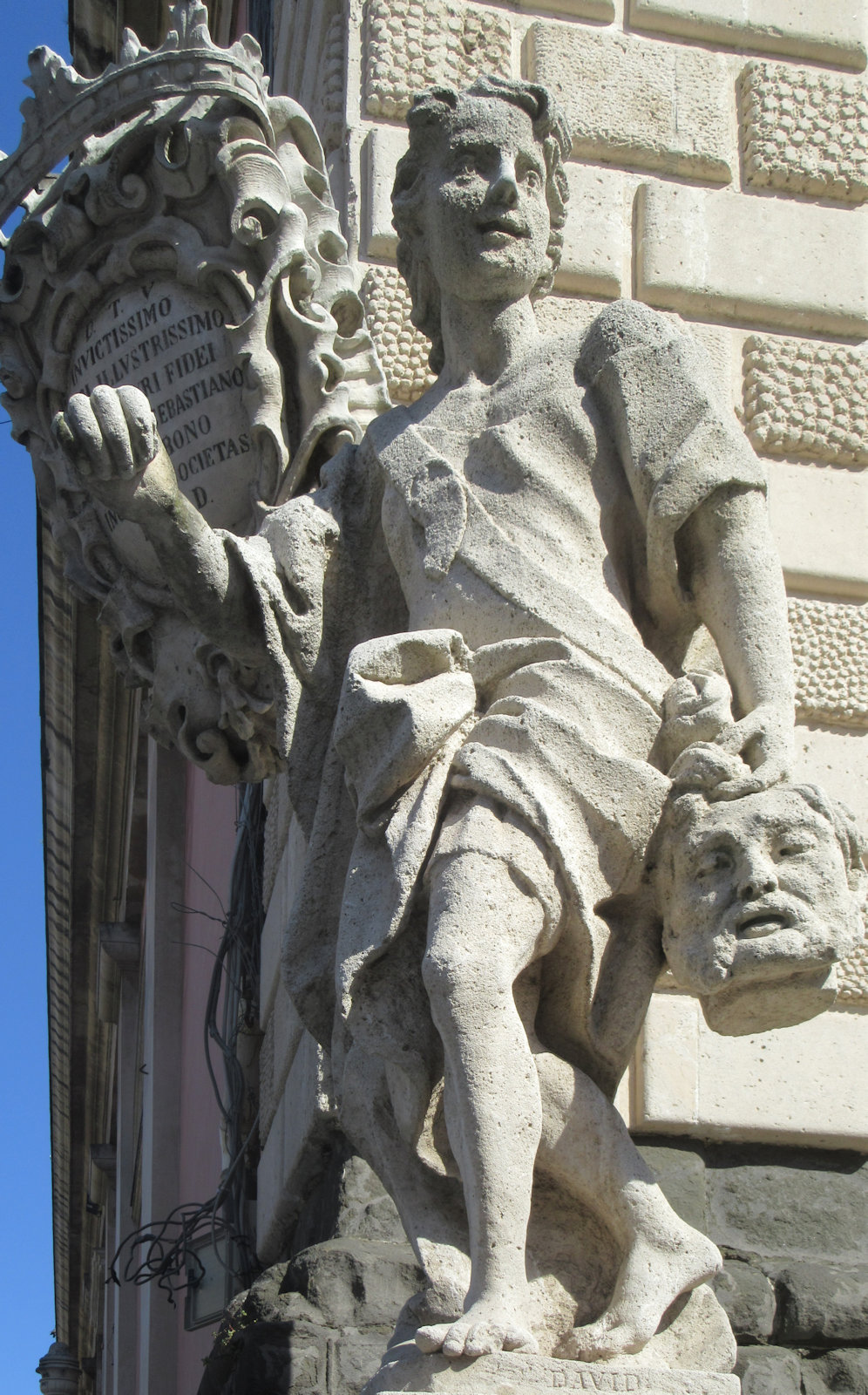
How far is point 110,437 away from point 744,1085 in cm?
201

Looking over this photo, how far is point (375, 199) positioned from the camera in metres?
5.08

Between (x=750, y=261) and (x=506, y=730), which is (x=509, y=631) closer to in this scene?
(x=506, y=730)

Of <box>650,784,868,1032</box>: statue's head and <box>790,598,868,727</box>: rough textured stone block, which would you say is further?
<box>790,598,868,727</box>: rough textured stone block

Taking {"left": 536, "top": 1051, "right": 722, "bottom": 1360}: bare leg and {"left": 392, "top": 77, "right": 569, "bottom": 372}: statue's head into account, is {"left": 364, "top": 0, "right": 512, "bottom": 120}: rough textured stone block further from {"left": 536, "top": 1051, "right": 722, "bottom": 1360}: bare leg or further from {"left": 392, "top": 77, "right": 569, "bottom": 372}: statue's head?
{"left": 536, "top": 1051, "right": 722, "bottom": 1360}: bare leg

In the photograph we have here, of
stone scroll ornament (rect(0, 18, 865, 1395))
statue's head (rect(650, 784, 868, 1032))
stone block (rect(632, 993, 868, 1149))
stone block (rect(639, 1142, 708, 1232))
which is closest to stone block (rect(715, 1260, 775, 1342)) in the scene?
stone block (rect(639, 1142, 708, 1232))

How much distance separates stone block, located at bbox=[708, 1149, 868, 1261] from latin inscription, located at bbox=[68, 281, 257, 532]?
1768mm

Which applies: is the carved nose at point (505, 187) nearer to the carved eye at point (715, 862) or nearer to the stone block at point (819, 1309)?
the carved eye at point (715, 862)

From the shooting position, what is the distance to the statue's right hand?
343 centimetres

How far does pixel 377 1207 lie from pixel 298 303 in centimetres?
197

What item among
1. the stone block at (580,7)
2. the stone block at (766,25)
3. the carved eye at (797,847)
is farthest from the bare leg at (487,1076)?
the stone block at (766,25)

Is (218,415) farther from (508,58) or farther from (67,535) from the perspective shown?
(508,58)

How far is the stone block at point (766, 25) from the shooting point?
218 inches

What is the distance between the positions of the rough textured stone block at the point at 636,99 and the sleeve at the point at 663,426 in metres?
1.98

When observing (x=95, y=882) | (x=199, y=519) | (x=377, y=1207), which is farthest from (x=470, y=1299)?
(x=95, y=882)
